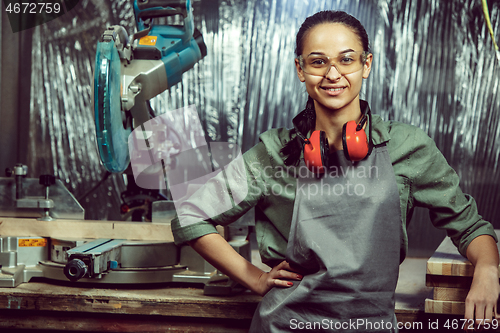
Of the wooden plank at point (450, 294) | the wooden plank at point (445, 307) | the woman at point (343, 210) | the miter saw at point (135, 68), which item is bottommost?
the wooden plank at point (445, 307)

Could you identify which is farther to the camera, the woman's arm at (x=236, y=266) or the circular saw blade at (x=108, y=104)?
the circular saw blade at (x=108, y=104)

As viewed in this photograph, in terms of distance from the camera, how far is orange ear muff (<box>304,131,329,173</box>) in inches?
36.9

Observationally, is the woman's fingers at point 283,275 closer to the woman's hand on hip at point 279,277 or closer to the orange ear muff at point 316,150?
the woman's hand on hip at point 279,277

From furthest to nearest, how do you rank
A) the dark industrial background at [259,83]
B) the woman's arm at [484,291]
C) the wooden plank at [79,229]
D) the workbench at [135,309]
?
the dark industrial background at [259,83], the wooden plank at [79,229], the workbench at [135,309], the woman's arm at [484,291]

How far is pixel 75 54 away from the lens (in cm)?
213

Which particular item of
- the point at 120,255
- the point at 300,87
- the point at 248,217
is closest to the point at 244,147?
the point at 300,87

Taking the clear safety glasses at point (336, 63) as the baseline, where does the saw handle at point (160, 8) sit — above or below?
above

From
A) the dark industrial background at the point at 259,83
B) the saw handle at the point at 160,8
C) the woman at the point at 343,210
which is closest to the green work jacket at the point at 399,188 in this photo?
the woman at the point at 343,210

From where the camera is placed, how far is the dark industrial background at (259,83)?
1.92 m

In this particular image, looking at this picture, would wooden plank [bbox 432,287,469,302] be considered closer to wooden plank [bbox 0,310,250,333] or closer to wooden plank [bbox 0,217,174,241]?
wooden plank [bbox 0,310,250,333]

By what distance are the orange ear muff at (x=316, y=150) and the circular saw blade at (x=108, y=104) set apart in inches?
21.9

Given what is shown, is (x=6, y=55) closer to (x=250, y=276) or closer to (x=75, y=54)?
(x=75, y=54)

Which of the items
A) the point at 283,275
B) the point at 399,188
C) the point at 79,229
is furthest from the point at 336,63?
the point at 79,229

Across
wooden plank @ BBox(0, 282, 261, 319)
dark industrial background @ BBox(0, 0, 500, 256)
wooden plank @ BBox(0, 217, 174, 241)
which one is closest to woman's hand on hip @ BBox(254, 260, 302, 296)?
wooden plank @ BBox(0, 282, 261, 319)
